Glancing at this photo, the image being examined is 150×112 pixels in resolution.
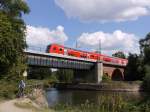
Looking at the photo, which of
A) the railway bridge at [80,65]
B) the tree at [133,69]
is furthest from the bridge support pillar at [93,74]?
the tree at [133,69]

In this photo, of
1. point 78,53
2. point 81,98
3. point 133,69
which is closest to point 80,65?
point 78,53

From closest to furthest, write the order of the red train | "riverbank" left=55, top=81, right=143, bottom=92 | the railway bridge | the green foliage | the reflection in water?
the green foliage
the reflection in water
the railway bridge
the red train
"riverbank" left=55, top=81, right=143, bottom=92

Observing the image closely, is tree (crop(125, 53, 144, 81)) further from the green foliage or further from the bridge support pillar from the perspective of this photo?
the green foliage

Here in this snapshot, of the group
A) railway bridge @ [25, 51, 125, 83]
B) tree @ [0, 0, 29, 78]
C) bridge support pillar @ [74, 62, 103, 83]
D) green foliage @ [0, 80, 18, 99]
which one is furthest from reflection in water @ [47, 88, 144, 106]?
bridge support pillar @ [74, 62, 103, 83]

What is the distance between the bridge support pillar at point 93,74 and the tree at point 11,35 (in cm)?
7051

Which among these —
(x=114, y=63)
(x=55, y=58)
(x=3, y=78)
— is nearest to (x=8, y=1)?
(x=3, y=78)

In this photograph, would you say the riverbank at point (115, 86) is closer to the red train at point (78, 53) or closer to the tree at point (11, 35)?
the red train at point (78, 53)

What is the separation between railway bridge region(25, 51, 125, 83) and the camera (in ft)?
315

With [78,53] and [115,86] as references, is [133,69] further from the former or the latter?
[115,86]

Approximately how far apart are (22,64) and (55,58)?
48179 mm

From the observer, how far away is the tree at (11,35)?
45062mm

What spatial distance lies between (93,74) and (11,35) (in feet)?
273

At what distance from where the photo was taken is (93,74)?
12800 centimetres

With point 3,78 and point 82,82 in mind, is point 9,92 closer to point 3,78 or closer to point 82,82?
point 3,78
